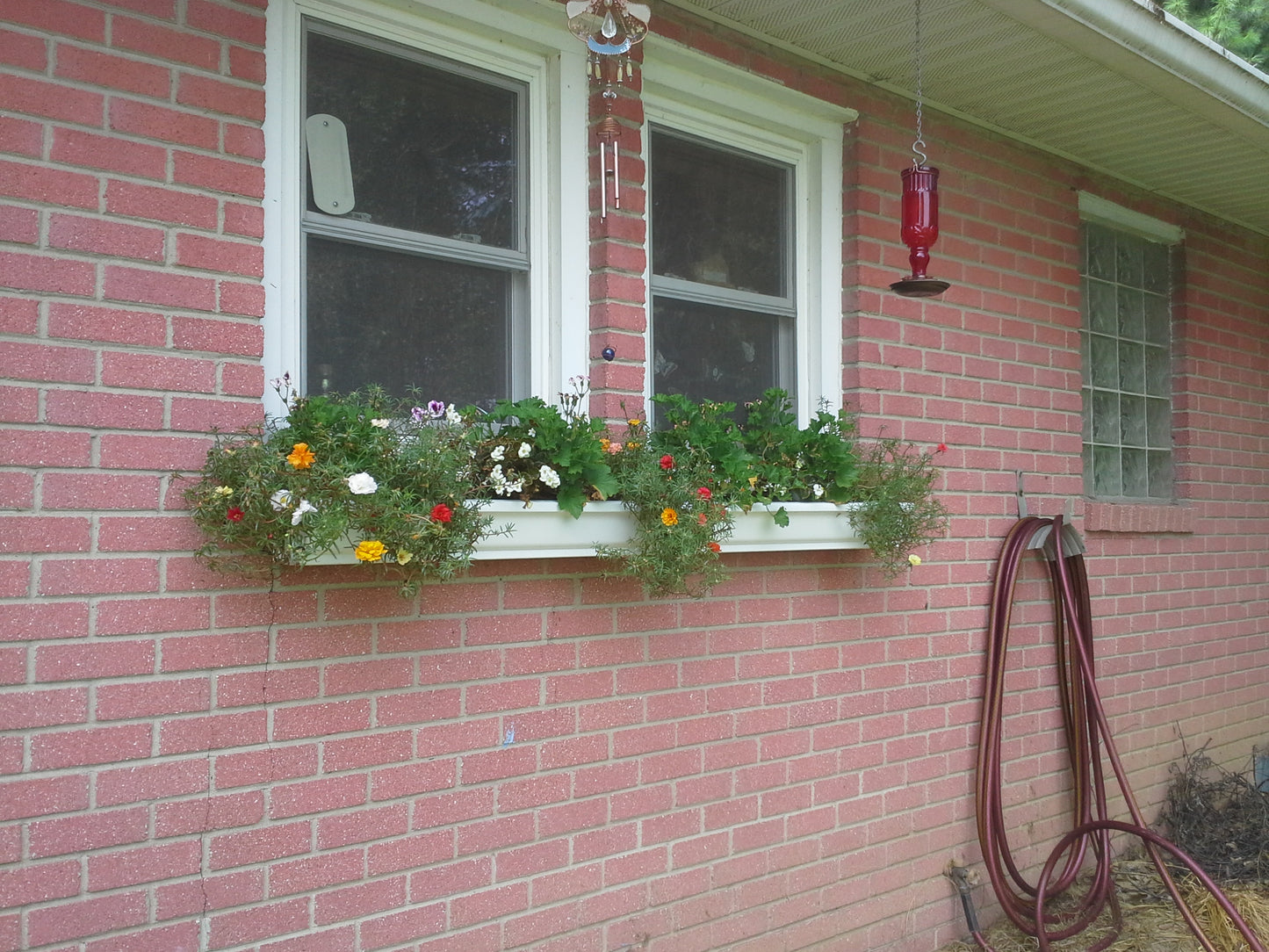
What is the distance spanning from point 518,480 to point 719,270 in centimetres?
119

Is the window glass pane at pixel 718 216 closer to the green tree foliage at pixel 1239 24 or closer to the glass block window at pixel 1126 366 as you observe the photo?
the glass block window at pixel 1126 366

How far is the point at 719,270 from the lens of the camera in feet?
11.2

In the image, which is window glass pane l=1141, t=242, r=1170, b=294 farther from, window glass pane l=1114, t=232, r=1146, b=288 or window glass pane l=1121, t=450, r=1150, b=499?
window glass pane l=1121, t=450, r=1150, b=499

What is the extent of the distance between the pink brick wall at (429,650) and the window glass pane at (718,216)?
0.80 ft

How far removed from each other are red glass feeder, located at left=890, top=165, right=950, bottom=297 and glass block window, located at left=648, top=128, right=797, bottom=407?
0.55 m

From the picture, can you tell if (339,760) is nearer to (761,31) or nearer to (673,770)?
(673,770)

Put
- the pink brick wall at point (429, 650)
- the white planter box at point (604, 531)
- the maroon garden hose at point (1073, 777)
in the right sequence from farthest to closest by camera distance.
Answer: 1. the maroon garden hose at point (1073, 777)
2. the white planter box at point (604, 531)
3. the pink brick wall at point (429, 650)

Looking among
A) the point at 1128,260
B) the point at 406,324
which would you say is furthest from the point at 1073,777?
the point at 406,324

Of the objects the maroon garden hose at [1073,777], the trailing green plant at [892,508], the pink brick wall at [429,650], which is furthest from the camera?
the maroon garden hose at [1073,777]

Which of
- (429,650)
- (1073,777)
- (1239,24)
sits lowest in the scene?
(1073,777)

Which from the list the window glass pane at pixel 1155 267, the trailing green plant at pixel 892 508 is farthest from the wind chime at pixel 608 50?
the window glass pane at pixel 1155 267

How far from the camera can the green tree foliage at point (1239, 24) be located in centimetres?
1229

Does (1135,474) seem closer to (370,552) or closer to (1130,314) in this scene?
(1130,314)

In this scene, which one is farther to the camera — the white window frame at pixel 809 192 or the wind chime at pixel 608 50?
the white window frame at pixel 809 192
